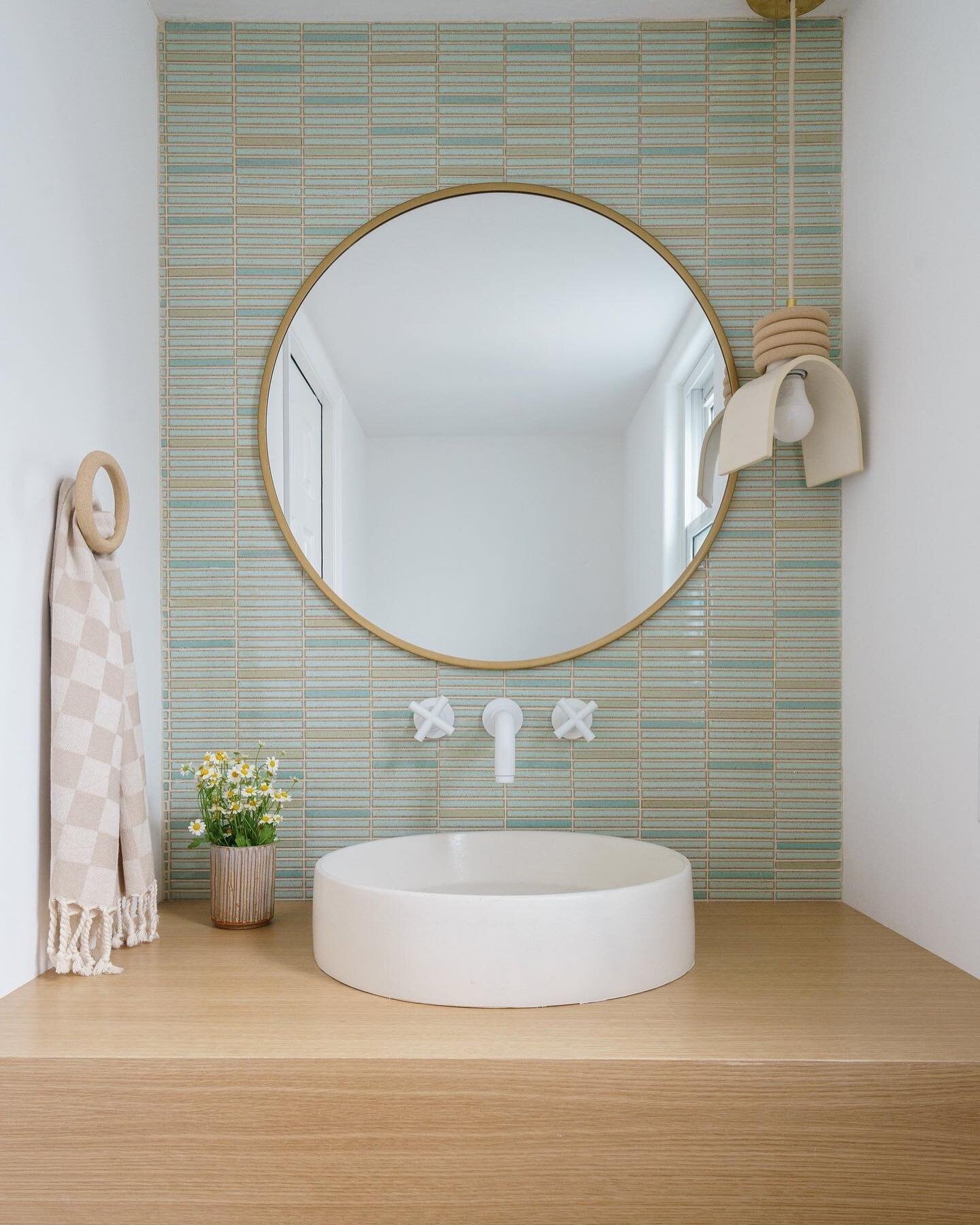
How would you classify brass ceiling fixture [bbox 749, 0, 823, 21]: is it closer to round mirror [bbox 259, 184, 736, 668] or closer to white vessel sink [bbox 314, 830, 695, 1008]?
round mirror [bbox 259, 184, 736, 668]

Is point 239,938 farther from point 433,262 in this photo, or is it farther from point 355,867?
point 433,262

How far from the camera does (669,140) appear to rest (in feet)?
5.66

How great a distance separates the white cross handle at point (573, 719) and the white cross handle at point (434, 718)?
7.1 inches

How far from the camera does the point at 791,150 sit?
5.29ft

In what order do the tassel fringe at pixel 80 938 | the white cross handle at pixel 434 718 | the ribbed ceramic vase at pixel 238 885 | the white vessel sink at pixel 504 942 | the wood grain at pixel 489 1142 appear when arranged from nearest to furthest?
the wood grain at pixel 489 1142
the white vessel sink at pixel 504 942
the tassel fringe at pixel 80 938
the ribbed ceramic vase at pixel 238 885
the white cross handle at pixel 434 718

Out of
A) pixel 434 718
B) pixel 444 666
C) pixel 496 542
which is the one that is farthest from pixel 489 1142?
pixel 496 542

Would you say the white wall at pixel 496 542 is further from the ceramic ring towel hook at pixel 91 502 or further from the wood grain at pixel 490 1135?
the wood grain at pixel 490 1135

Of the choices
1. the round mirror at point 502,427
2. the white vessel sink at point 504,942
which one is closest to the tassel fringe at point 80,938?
the white vessel sink at point 504,942

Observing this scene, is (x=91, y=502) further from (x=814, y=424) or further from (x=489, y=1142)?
(x=814, y=424)

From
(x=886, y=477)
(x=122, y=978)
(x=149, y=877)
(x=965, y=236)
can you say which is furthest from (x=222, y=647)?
(x=965, y=236)

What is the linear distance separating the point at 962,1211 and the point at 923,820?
531 millimetres

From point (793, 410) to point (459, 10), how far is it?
92 centimetres

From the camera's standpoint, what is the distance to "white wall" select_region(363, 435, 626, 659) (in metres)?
1.70

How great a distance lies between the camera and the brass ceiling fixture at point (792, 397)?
1.50m
